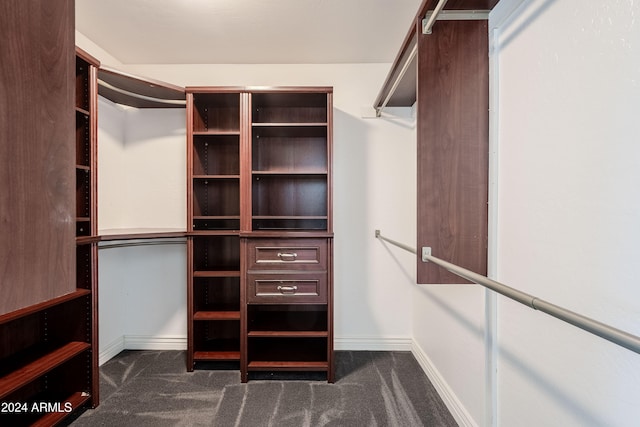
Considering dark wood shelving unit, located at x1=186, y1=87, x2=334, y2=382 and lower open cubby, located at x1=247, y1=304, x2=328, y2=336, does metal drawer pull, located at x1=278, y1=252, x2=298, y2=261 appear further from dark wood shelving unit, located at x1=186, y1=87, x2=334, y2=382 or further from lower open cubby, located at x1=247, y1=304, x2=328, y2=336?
lower open cubby, located at x1=247, y1=304, x2=328, y2=336

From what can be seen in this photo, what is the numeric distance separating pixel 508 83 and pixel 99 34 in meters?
2.40

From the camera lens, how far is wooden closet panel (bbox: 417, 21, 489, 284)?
121 cm

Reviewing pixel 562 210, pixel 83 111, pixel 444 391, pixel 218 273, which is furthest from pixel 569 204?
pixel 83 111

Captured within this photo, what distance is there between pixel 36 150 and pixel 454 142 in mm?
1248

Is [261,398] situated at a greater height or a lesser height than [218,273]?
lesser

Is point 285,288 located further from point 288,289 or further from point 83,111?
point 83,111

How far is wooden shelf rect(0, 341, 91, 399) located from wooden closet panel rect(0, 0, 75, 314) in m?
1.25

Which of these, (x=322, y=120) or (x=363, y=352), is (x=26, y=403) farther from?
(x=322, y=120)

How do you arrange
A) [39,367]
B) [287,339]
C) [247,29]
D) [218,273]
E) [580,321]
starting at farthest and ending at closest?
1. [287,339]
2. [218,273]
3. [247,29]
4. [39,367]
5. [580,321]

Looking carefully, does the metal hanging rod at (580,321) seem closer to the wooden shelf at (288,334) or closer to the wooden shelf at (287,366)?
the wooden shelf at (288,334)

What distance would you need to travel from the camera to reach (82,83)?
1630 millimetres

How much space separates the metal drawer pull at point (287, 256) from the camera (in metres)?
1.94

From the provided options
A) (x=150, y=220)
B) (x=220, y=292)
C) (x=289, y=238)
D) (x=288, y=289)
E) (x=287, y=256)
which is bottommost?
(x=220, y=292)

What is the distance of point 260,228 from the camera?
2.26 meters
